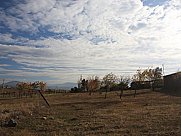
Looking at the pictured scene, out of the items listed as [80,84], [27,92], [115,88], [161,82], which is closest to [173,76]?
[161,82]

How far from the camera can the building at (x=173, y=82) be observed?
74188 millimetres

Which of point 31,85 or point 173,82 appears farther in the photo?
point 31,85

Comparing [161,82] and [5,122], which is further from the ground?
[161,82]

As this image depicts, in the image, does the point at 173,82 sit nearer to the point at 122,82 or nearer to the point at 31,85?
the point at 122,82

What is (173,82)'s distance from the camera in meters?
76.9

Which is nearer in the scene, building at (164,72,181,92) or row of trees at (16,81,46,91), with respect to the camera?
building at (164,72,181,92)

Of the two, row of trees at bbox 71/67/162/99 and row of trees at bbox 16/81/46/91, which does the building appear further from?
row of trees at bbox 16/81/46/91

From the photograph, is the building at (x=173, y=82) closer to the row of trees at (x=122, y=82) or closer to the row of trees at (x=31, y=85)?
the row of trees at (x=122, y=82)

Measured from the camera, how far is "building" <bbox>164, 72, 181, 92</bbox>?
74188mm

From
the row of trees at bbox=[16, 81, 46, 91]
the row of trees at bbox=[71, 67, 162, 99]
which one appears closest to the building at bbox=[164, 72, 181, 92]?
the row of trees at bbox=[71, 67, 162, 99]

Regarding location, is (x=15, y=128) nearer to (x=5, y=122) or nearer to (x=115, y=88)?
(x=5, y=122)

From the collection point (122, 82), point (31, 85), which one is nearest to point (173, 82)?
point (122, 82)

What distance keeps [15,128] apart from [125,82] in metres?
82.3

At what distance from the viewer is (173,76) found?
76.7 metres
